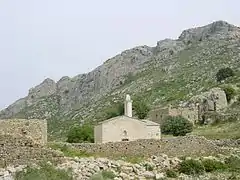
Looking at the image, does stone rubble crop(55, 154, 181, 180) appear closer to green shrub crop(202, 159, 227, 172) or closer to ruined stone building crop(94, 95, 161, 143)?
green shrub crop(202, 159, 227, 172)

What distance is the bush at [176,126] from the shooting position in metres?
54.8

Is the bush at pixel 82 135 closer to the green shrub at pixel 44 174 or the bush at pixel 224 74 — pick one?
the green shrub at pixel 44 174

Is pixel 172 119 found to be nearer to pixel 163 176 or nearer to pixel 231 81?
pixel 231 81

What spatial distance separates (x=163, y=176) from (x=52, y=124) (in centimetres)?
8061

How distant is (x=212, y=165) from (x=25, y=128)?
8023 millimetres

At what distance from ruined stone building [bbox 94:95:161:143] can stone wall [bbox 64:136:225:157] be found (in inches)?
694

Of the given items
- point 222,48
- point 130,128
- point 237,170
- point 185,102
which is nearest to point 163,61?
point 222,48

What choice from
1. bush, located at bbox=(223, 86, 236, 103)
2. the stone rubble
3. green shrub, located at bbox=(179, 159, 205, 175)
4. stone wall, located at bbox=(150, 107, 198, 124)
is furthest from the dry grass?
the stone rubble

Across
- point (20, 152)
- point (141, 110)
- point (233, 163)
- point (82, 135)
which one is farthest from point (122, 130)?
point (20, 152)

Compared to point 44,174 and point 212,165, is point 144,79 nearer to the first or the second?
point 212,165

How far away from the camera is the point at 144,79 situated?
111m

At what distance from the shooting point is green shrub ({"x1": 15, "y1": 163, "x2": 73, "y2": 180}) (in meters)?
16.5

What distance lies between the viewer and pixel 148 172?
68.6ft

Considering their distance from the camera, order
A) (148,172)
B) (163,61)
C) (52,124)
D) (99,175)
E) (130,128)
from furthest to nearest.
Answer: (163,61), (52,124), (130,128), (148,172), (99,175)
